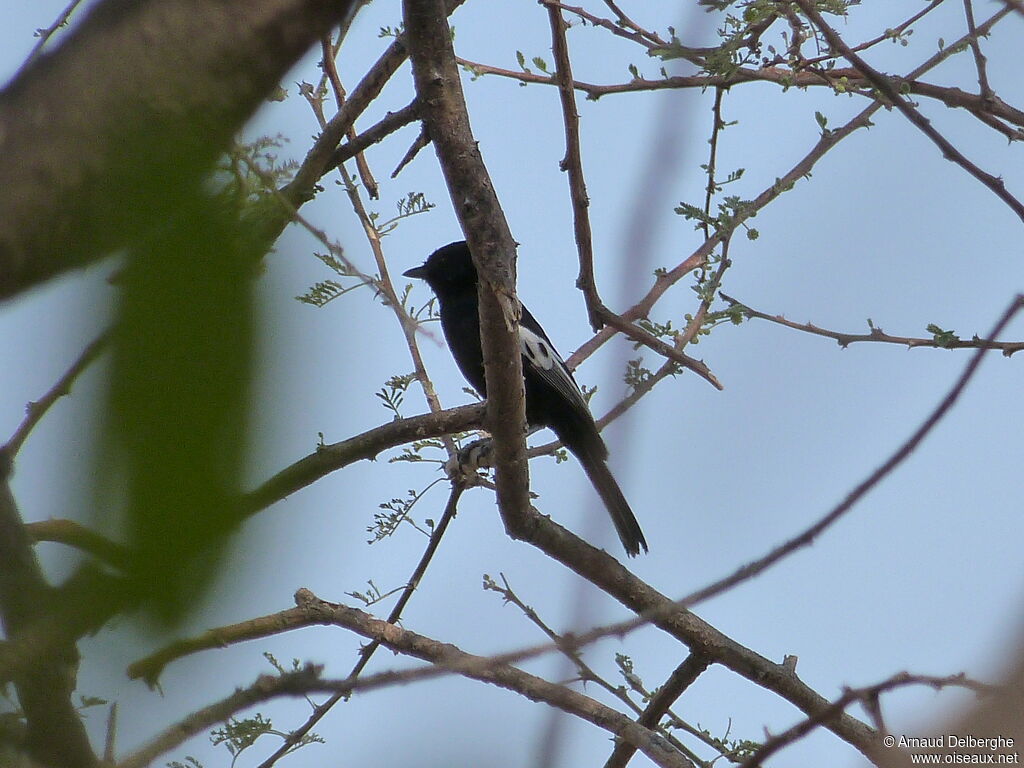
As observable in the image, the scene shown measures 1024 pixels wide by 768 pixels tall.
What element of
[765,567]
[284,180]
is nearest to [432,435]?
[765,567]

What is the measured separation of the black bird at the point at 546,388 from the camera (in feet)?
18.2

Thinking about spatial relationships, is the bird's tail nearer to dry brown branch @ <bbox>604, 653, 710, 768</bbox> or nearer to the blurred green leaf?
dry brown branch @ <bbox>604, 653, 710, 768</bbox>

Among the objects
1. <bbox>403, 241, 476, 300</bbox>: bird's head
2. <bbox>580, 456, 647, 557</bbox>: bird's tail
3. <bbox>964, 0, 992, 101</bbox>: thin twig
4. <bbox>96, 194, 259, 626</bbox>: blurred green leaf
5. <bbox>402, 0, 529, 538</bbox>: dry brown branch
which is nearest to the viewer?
<bbox>96, 194, 259, 626</bbox>: blurred green leaf

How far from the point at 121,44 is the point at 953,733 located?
0.69 meters

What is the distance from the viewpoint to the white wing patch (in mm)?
5617

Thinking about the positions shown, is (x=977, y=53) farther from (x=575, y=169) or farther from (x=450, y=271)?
(x=450, y=271)

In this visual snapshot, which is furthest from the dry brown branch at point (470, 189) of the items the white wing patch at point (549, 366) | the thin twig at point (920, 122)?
the white wing patch at point (549, 366)

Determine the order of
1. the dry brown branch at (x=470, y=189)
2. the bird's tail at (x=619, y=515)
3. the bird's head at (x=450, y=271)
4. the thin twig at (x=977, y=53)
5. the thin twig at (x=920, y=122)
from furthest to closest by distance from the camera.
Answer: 1. the bird's head at (x=450, y=271)
2. the bird's tail at (x=619, y=515)
3. the thin twig at (x=977, y=53)
4. the dry brown branch at (x=470, y=189)
5. the thin twig at (x=920, y=122)

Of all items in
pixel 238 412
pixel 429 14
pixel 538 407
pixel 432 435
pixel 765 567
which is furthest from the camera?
pixel 538 407

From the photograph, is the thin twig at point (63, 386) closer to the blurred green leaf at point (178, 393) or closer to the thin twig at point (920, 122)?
the blurred green leaf at point (178, 393)

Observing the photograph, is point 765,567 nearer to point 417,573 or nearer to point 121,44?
point 121,44

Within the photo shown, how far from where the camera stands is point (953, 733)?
74 centimetres

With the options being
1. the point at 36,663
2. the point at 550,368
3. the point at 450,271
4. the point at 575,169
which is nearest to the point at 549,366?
the point at 550,368

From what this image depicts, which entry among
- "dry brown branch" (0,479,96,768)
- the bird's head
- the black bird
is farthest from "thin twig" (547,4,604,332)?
"dry brown branch" (0,479,96,768)
